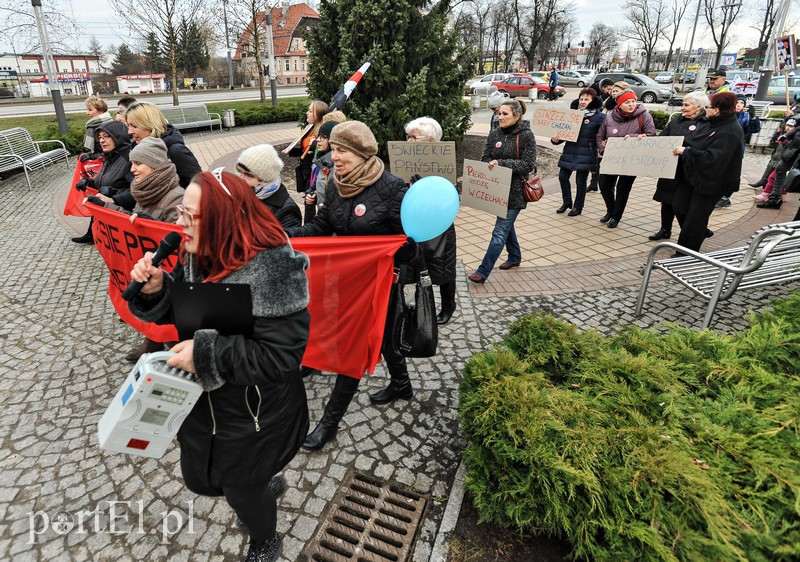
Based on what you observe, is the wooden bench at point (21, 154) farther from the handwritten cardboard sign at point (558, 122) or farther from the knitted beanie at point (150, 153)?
the handwritten cardboard sign at point (558, 122)

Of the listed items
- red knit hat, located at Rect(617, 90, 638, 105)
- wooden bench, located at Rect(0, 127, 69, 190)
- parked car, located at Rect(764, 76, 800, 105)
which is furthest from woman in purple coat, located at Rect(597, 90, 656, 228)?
parked car, located at Rect(764, 76, 800, 105)

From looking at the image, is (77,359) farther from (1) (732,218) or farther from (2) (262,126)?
(2) (262,126)

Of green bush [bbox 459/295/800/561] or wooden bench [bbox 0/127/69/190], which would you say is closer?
green bush [bbox 459/295/800/561]

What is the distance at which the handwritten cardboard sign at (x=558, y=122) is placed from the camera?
735 cm

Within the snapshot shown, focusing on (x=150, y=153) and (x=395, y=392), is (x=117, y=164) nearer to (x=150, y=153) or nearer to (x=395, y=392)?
(x=150, y=153)

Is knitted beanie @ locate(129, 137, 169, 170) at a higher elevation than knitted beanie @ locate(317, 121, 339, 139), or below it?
below

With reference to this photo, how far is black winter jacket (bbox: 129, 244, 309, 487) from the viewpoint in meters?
1.67

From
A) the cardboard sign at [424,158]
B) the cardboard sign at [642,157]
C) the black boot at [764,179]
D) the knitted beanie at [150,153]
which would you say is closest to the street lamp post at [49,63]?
the knitted beanie at [150,153]

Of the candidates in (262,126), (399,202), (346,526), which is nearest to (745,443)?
(346,526)

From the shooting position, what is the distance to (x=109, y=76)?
58438mm

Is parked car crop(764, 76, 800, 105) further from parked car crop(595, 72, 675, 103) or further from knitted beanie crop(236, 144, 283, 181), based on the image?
knitted beanie crop(236, 144, 283, 181)

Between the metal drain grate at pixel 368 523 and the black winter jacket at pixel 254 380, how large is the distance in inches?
27.6

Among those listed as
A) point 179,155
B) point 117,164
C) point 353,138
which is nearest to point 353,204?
point 353,138

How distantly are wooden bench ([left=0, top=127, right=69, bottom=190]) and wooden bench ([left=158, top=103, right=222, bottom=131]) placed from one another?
5.91 m
